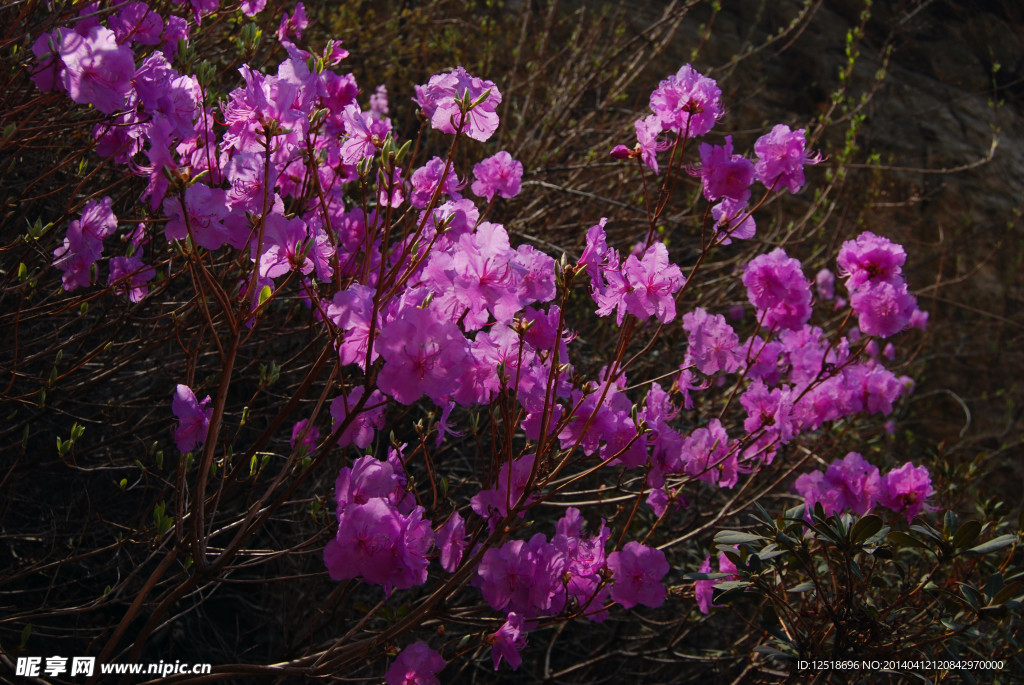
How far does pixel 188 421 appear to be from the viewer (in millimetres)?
1819

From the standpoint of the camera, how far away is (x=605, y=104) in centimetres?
398

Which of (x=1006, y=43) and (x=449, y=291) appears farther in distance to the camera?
(x=1006, y=43)

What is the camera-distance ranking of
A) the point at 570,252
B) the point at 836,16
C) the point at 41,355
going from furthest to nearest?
the point at 836,16 → the point at 570,252 → the point at 41,355

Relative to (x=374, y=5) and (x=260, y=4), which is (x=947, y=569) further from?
(x=374, y=5)

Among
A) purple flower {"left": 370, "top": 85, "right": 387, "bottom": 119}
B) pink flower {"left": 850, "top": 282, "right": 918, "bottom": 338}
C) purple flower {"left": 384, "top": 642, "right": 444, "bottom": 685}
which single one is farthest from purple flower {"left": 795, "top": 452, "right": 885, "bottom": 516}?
purple flower {"left": 370, "top": 85, "right": 387, "bottom": 119}

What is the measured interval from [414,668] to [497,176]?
134 centimetres

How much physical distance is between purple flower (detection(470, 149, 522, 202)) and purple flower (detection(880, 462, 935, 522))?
1.54 meters

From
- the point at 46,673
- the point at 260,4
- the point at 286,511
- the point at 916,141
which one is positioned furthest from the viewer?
the point at 916,141

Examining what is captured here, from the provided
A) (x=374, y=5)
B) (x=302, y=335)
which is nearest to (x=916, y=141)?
(x=374, y=5)

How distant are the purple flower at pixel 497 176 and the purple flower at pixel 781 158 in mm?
726

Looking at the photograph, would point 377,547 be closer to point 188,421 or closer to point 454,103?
point 188,421

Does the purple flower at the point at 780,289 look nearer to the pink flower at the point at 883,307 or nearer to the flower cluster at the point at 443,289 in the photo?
the flower cluster at the point at 443,289

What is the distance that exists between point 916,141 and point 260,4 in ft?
24.5

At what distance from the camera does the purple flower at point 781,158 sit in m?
2.06
